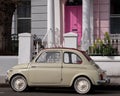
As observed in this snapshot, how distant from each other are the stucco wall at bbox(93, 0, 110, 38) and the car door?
8.16 metres

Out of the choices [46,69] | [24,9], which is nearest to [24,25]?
[24,9]

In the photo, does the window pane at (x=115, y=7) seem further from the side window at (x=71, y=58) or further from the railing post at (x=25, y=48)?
the side window at (x=71, y=58)

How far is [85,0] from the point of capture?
23547 mm

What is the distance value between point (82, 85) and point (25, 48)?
20.4 feet

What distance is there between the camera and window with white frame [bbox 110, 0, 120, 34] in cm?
2520

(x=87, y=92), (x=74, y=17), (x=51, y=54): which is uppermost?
(x=74, y=17)

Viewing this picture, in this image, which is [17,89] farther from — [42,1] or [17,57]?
[42,1]

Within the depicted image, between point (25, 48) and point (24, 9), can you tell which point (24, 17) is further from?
point (25, 48)

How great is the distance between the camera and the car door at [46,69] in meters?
16.8

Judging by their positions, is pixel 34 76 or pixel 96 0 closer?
pixel 34 76

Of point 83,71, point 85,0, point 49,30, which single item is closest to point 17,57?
point 49,30

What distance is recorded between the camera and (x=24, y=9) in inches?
1065

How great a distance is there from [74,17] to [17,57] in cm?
480

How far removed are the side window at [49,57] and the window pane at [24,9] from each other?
10.0 metres
